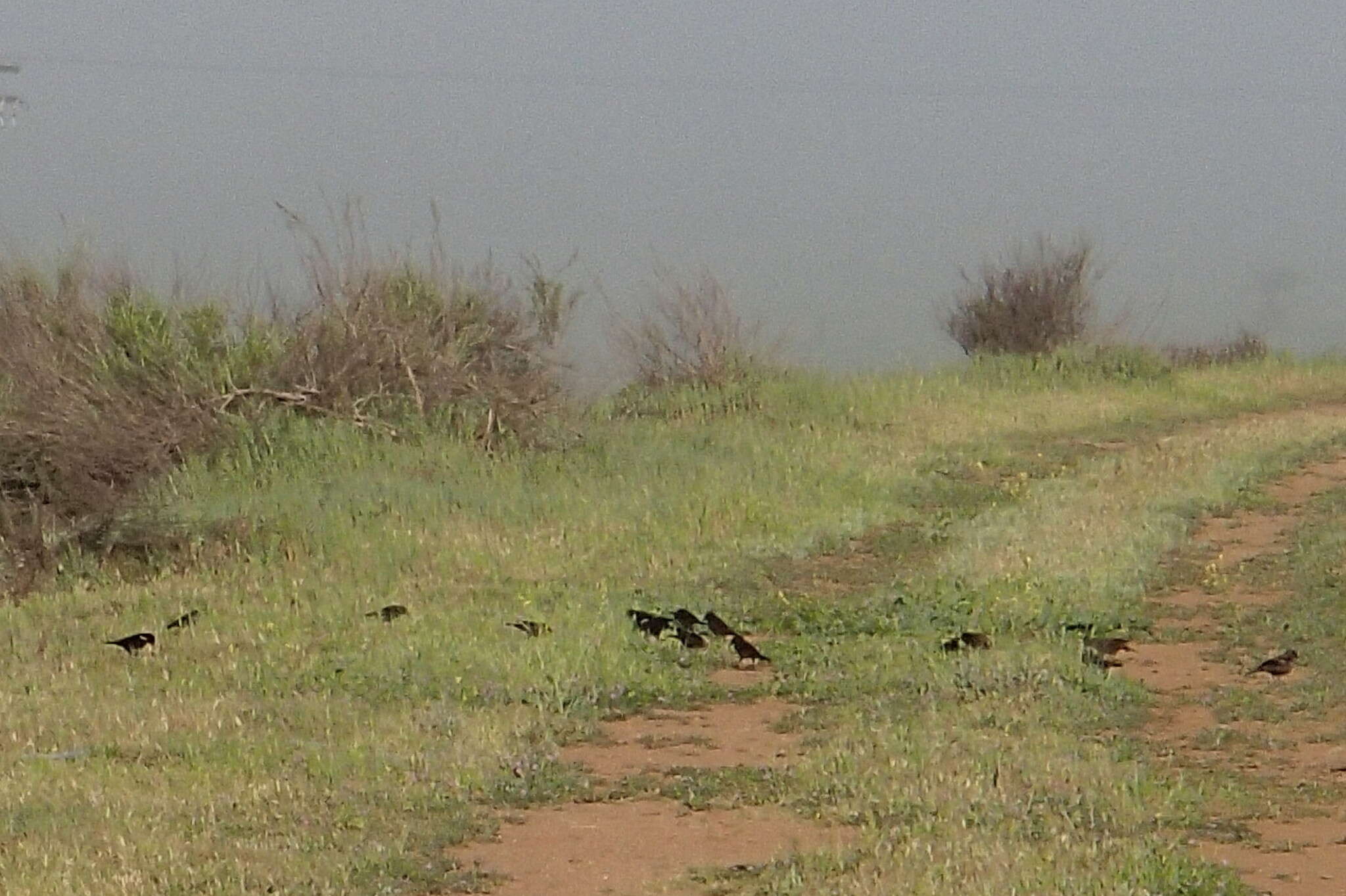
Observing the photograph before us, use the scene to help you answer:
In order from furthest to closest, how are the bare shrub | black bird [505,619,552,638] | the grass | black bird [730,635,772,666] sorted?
the bare shrub, black bird [505,619,552,638], black bird [730,635,772,666], the grass

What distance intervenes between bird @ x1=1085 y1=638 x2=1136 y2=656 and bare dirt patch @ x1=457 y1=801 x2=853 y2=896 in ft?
10.5

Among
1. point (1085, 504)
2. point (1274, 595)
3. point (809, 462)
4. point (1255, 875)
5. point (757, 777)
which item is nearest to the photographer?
point (1255, 875)

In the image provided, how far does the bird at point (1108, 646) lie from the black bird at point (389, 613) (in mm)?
3687

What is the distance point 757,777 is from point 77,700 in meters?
3.25

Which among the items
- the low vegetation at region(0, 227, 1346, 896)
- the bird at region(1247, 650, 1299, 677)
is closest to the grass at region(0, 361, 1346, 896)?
the low vegetation at region(0, 227, 1346, 896)

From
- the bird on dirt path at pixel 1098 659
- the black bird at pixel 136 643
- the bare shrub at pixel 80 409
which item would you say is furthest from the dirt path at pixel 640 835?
the bare shrub at pixel 80 409

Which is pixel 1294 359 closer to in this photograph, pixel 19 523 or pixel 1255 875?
pixel 19 523

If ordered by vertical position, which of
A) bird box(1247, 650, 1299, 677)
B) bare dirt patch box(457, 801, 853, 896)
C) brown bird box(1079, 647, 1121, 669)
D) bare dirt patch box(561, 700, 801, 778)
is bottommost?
bare dirt patch box(457, 801, 853, 896)

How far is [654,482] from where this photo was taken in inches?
579

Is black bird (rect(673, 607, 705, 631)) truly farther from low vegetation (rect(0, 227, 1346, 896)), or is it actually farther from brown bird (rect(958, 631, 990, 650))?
brown bird (rect(958, 631, 990, 650))

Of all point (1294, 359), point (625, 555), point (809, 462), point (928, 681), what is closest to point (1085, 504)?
point (809, 462)

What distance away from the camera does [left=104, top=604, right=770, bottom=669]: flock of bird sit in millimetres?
9188

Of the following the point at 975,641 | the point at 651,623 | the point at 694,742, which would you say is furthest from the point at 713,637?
the point at 694,742

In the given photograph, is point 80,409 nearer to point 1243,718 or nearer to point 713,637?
point 713,637
